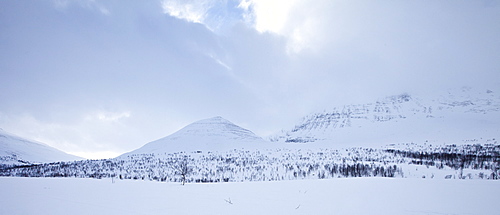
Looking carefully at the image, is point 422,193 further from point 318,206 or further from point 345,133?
point 345,133

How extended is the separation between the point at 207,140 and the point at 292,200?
1864 inches

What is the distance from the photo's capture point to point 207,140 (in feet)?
170

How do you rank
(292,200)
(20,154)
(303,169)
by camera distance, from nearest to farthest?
(292,200), (303,169), (20,154)

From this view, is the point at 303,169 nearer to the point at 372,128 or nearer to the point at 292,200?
the point at 292,200

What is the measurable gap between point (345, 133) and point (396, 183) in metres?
89.5

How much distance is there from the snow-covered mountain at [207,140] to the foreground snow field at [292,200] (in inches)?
1524

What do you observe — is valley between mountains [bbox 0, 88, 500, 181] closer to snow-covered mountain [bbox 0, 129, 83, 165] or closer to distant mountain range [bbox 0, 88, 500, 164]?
distant mountain range [bbox 0, 88, 500, 164]

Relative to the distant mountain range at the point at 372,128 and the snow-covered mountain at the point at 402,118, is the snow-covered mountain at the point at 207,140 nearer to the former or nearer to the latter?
the distant mountain range at the point at 372,128

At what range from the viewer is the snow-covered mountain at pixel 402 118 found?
73.9 m

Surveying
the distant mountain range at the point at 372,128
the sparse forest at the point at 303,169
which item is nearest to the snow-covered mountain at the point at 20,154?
the distant mountain range at the point at 372,128

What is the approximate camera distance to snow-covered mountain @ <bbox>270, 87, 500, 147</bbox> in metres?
73.9

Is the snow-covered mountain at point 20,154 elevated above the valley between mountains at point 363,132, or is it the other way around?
the valley between mountains at point 363,132

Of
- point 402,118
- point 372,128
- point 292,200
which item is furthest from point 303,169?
point 402,118

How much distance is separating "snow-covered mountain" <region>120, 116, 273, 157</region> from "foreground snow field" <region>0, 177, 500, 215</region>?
38712 millimetres
